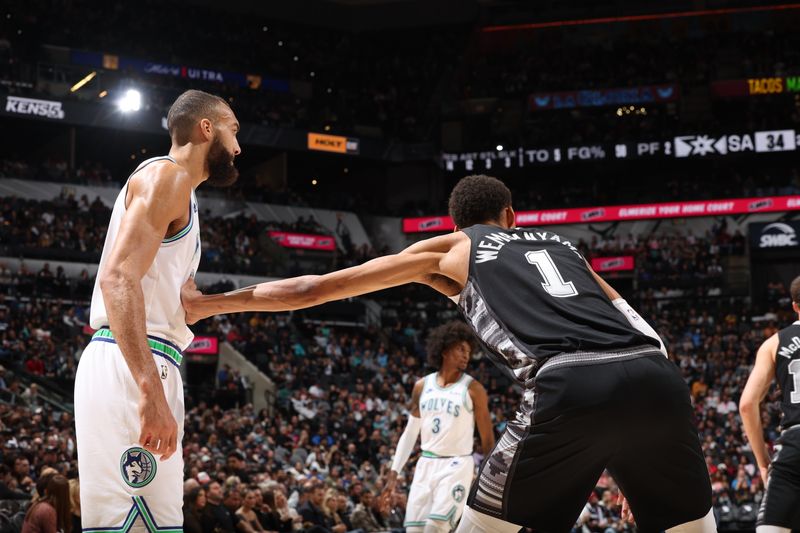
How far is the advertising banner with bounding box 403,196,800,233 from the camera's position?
116 ft

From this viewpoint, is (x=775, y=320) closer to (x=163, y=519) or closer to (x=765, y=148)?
(x=765, y=148)

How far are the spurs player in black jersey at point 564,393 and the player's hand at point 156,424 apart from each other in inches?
41.6

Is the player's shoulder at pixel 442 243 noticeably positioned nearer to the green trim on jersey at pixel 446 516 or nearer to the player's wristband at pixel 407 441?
the green trim on jersey at pixel 446 516

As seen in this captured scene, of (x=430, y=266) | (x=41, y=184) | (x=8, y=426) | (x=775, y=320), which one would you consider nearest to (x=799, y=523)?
(x=430, y=266)

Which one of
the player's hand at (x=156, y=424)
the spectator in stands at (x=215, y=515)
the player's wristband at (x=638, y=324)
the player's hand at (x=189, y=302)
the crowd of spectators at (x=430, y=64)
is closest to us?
the player's hand at (x=156, y=424)

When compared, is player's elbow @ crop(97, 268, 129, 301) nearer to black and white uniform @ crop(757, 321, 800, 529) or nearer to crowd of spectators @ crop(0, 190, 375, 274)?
black and white uniform @ crop(757, 321, 800, 529)

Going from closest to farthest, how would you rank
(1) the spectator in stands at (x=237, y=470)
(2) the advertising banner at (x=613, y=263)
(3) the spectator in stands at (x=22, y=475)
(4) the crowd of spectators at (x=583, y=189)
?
(3) the spectator in stands at (x=22, y=475) → (1) the spectator in stands at (x=237, y=470) → (2) the advertising banner at (x=613, y=263) → (4) the crowd of spectators at (x=583, y=189)

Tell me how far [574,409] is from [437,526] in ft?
18.4

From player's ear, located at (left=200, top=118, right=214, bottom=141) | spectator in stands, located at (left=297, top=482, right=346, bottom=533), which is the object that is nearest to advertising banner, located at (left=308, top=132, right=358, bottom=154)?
spectator in stands, located at (left=297, top=482, right=346, bottom=533)

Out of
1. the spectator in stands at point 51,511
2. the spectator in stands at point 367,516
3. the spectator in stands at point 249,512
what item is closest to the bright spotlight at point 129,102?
the spectator in stands at point 367,516

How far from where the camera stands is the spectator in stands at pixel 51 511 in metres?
8.27

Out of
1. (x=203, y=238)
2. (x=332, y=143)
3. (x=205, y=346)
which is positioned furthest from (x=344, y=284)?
(x=332, y=143)

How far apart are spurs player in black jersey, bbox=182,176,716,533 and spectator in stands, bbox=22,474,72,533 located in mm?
5615

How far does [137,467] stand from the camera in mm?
3592
